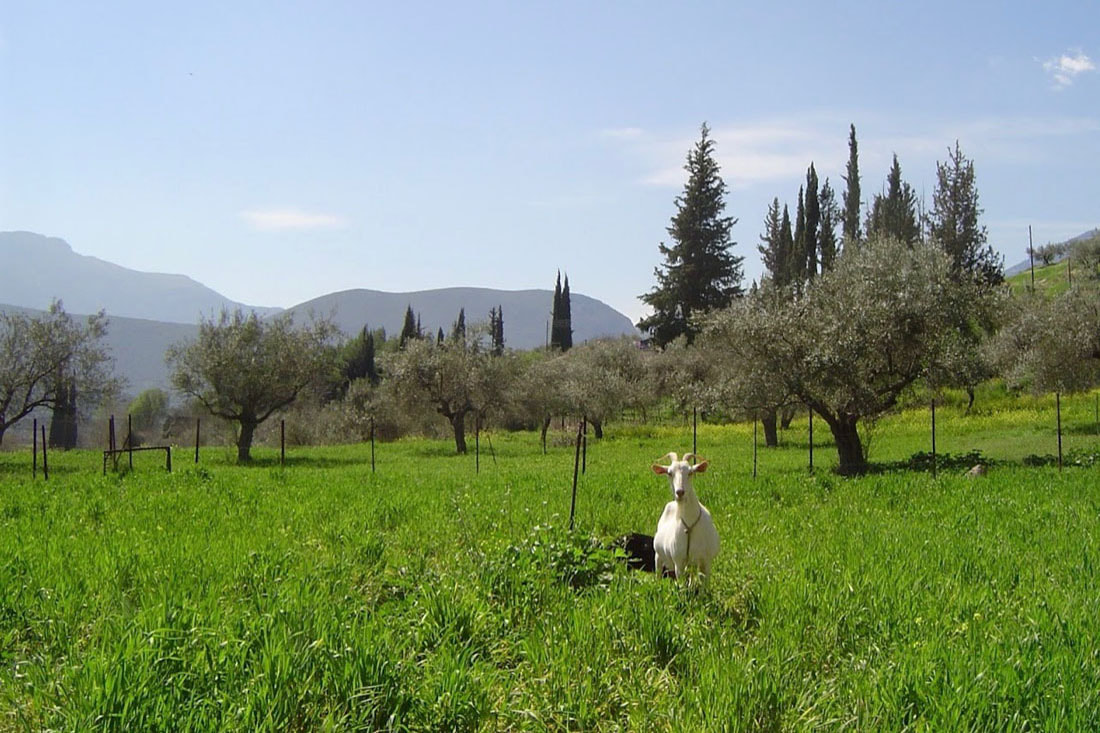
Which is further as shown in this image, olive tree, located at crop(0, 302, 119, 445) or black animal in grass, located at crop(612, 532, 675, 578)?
olive tree, located at crop(0, 302, 119, 445)

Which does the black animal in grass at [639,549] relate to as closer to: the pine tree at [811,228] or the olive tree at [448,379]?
the olive tree at [448,379]

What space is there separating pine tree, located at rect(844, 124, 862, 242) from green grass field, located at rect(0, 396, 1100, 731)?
66.6m

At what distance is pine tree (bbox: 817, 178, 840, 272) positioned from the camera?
7238cm

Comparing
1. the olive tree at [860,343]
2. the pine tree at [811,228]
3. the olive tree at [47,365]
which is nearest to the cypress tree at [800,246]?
the pine tree at [811,228]

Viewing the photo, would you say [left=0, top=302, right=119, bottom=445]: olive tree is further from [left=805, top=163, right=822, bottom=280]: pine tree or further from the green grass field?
[left=805, top=163, right=822, bottom=280]: pine tree

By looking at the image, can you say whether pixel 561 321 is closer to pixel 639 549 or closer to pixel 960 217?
pixel 960 217

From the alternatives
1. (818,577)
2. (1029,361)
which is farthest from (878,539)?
(1029,361)

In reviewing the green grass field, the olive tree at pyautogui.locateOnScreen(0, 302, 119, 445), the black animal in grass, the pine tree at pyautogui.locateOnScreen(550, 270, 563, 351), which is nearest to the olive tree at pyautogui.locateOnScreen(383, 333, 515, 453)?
the olive tree at pyautogui.locateOnScreen(0, 302, 119, 445)

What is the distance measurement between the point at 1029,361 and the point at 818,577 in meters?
33.1

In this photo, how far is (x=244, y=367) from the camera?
39.7m

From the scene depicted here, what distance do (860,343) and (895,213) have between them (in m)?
57.5

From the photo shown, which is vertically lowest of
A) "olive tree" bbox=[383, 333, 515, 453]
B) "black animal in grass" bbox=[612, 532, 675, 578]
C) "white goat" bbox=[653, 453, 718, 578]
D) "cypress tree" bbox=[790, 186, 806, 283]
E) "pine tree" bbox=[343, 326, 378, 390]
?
"black animal in grass" bbox=[612, 532, 675, 578]

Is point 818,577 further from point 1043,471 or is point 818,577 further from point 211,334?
point 211,334

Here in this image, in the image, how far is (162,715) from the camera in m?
4.50
